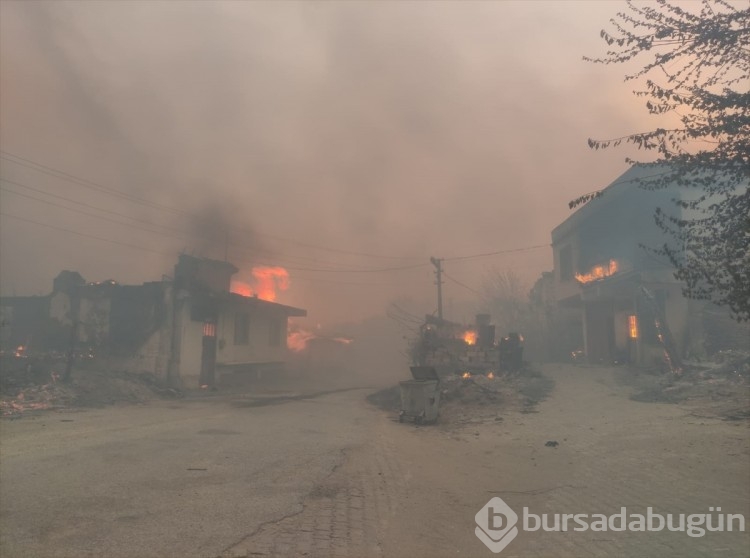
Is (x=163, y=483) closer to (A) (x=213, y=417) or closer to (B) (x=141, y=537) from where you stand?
(B) (x=141, y=537)

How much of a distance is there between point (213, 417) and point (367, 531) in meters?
9.69

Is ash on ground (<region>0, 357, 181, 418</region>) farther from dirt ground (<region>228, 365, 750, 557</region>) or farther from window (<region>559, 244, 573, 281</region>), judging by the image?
window (<region>559, 244, 573, 281</region>)

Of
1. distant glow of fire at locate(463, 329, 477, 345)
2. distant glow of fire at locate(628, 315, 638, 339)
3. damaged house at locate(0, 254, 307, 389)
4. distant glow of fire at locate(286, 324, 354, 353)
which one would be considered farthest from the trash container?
distant glow of fire at locate(286, 324, 354, 353)

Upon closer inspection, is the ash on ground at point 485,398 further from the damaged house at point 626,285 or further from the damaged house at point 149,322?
the damaged house at point 149,322

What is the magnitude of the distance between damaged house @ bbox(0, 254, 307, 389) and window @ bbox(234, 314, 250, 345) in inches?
38.9

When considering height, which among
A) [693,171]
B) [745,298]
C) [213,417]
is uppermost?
[693,171]

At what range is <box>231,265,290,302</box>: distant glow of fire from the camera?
112 ft

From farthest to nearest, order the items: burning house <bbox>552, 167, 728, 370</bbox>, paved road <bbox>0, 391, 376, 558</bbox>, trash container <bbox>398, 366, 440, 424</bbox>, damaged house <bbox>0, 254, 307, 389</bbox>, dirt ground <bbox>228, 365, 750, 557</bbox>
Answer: damaged house <bbox>0, 254, 307, 389</bbox>, burning house <bbox>552, 167, 728, 370</bbox>, trash container <bbox>398, 366, 440, 424</bbox>, dirt ground <bbox>228, 365, 750, 557</bbox>, paved road <bbox>0, 391, 376, 558</bbox>

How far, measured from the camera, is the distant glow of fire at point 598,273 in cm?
2581

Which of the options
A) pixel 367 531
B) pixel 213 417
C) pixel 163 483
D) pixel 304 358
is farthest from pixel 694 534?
pixel 304 358

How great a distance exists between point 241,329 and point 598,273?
65.1 feet

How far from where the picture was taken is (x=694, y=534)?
4.98 m

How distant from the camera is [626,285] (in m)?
22.1

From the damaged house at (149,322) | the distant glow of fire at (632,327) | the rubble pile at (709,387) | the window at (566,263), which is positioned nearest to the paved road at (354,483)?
the rubble pile at (709,387)
